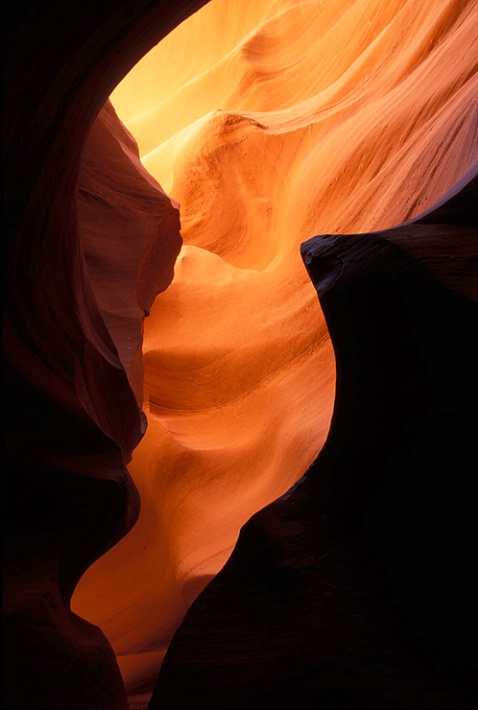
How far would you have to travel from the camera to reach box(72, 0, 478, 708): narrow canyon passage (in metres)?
2.49

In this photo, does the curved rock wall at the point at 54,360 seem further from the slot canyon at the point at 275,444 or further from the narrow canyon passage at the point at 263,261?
the narrow canyon passage at the point at 263,261

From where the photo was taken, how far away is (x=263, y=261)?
3.63m

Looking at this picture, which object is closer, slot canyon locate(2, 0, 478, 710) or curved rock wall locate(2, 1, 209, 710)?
curved rock wall locate(2, 1, 209, 710)

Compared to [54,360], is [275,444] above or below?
below

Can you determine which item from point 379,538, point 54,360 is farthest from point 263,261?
point 379,538

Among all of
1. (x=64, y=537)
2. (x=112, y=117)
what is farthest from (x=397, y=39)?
(x=64, y=537)

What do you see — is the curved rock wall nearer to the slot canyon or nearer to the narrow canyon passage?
the slot canyon

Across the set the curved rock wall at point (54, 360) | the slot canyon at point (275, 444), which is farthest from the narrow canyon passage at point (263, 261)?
the curved rock wall at point (54, 360)

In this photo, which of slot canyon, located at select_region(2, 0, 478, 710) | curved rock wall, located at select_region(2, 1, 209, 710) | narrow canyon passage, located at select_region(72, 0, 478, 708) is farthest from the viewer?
narrow canyon passage, located at select_region(72, 0, 478, 708)

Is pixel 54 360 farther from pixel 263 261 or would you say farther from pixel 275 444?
pixel 263 261

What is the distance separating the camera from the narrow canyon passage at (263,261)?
249 cm

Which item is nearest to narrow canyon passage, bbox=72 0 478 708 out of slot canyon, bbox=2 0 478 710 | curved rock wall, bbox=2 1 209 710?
slot canyon, bbox=2 0 478 710

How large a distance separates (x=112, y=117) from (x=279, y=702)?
2251mm

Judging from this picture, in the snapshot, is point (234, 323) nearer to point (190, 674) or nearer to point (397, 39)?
point (397, 39)
